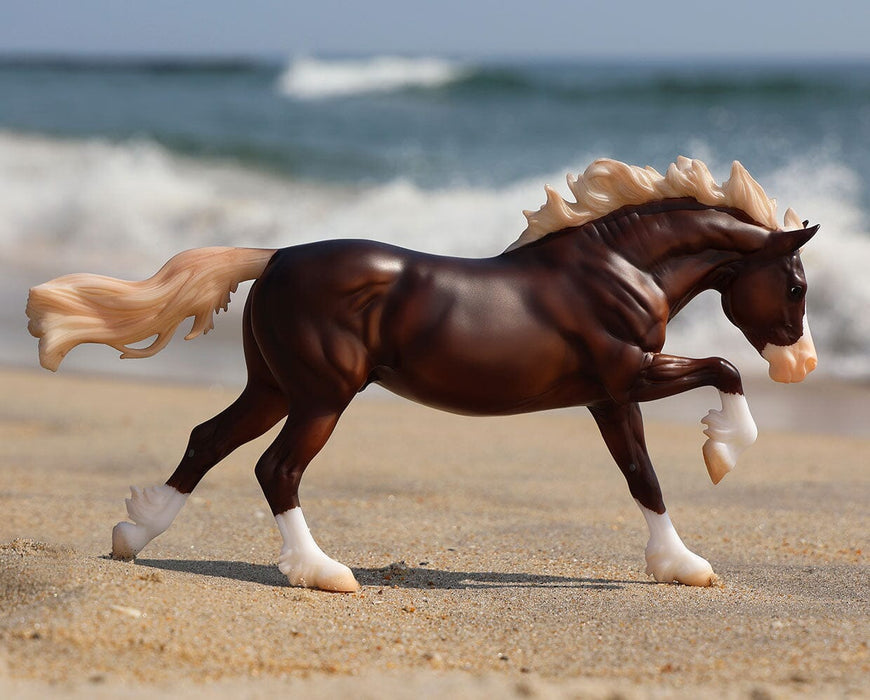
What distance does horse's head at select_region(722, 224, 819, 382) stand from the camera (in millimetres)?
4082

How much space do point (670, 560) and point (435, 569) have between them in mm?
877

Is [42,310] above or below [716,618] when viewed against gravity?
above

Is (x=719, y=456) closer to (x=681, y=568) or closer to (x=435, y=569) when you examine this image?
(x=681, y=568)

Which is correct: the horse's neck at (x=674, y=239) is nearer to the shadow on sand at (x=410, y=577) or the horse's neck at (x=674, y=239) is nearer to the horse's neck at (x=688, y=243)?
the horse's neck at (x=688, y=243)

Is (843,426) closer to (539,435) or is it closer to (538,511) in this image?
(539,435)

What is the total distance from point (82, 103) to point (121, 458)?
73.8ft

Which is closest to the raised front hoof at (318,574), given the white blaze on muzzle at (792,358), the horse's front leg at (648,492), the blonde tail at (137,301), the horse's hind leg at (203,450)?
the horse's hind leg at (203,450)

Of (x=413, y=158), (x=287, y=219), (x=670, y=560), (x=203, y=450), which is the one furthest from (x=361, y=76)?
(x=670, y=560)

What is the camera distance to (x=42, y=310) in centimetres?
394

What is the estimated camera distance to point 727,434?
4.02m

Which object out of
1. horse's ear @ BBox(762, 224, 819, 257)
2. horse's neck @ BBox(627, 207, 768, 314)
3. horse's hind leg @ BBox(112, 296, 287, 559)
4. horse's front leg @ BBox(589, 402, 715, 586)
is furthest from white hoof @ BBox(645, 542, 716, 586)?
horse's hind leg @ BBox(112, 296, 287, 559)

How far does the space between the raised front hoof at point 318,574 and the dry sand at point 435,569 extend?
4 cm

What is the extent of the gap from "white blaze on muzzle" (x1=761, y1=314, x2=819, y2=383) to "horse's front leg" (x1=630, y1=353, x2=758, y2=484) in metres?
0.23

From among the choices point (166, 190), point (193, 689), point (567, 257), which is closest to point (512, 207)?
point (166, 190)
